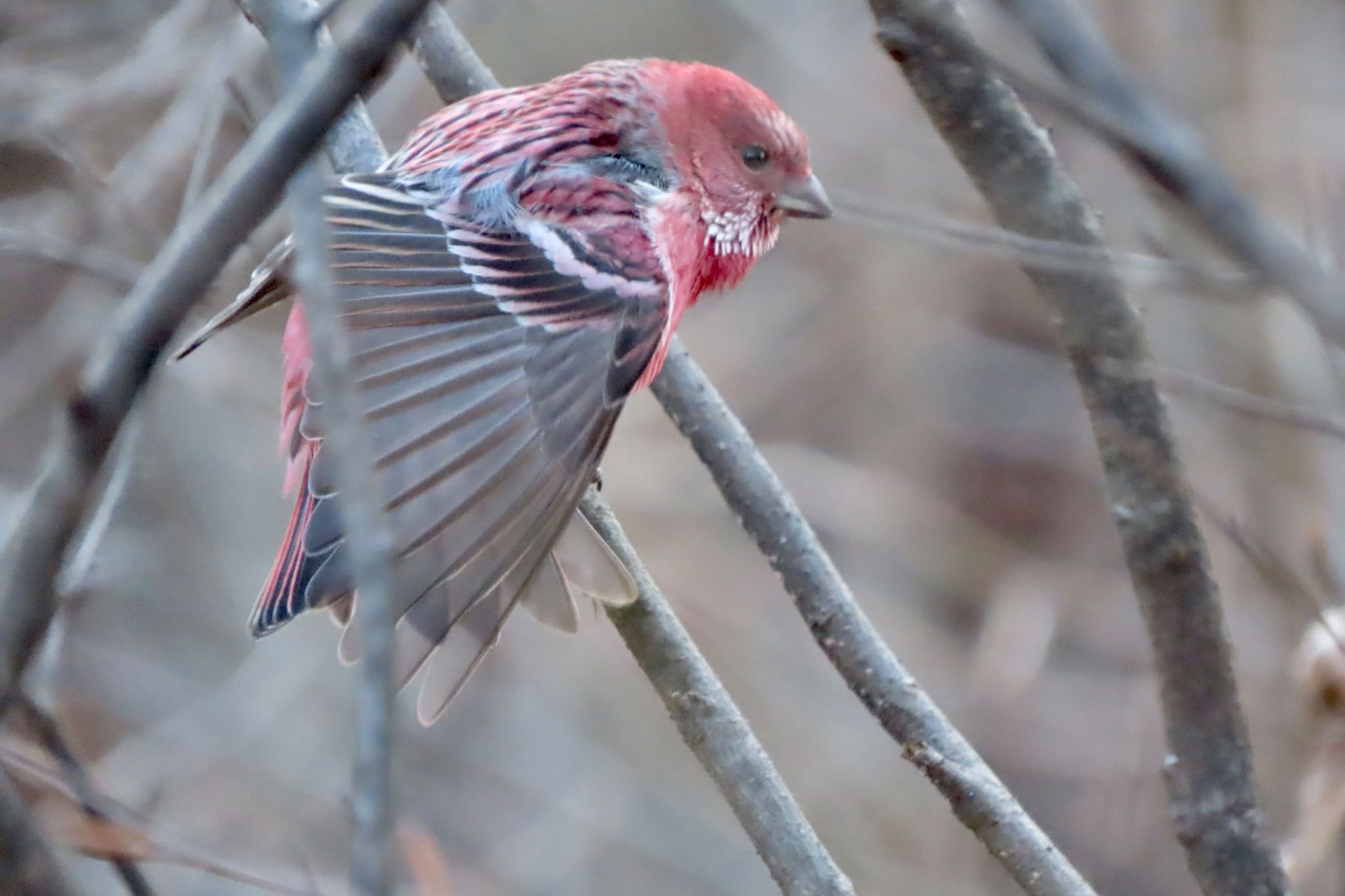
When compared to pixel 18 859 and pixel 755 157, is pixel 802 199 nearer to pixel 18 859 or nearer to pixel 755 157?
pixel 755 157

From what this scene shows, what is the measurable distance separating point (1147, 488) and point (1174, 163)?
1245mm

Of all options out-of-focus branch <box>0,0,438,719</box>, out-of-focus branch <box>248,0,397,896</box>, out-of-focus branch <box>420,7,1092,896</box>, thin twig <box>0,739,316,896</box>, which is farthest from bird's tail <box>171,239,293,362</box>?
out-of-focus branch <box>0,0,438,719</box>

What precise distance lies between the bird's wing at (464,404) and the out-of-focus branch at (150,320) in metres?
1.24

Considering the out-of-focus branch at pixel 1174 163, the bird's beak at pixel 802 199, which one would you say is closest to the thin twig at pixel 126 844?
the out-of-focus branch at pixel 1174 163

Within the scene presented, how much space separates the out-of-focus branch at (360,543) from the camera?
1162 mm

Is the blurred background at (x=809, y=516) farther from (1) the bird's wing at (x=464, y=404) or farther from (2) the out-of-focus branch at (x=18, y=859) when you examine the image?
(2) the out-of-focus branch at (x=18, y=859)

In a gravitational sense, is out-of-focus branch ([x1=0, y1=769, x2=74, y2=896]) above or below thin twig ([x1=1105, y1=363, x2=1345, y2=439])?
above

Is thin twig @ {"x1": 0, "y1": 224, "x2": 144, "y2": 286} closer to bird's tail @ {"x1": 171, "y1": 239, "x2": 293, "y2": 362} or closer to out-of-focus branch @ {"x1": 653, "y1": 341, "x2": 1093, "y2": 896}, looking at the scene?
bird's tail @ {"x1": 171, "y1": 239, "x2": 293, "y2": 362}

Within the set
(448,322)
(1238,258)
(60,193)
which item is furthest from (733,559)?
(1238,258)

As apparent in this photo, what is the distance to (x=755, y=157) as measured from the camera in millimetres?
4207

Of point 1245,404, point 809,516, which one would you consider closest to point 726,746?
point 1245,404

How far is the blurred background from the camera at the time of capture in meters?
6.29

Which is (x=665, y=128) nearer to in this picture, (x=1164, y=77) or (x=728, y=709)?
(x=728, y=709)

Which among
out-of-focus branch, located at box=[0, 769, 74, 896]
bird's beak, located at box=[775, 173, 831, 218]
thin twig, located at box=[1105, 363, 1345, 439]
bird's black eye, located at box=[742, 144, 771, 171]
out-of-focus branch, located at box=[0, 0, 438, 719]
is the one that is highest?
out-of-focus branch, located at box=[0, 0, 438, 719]
